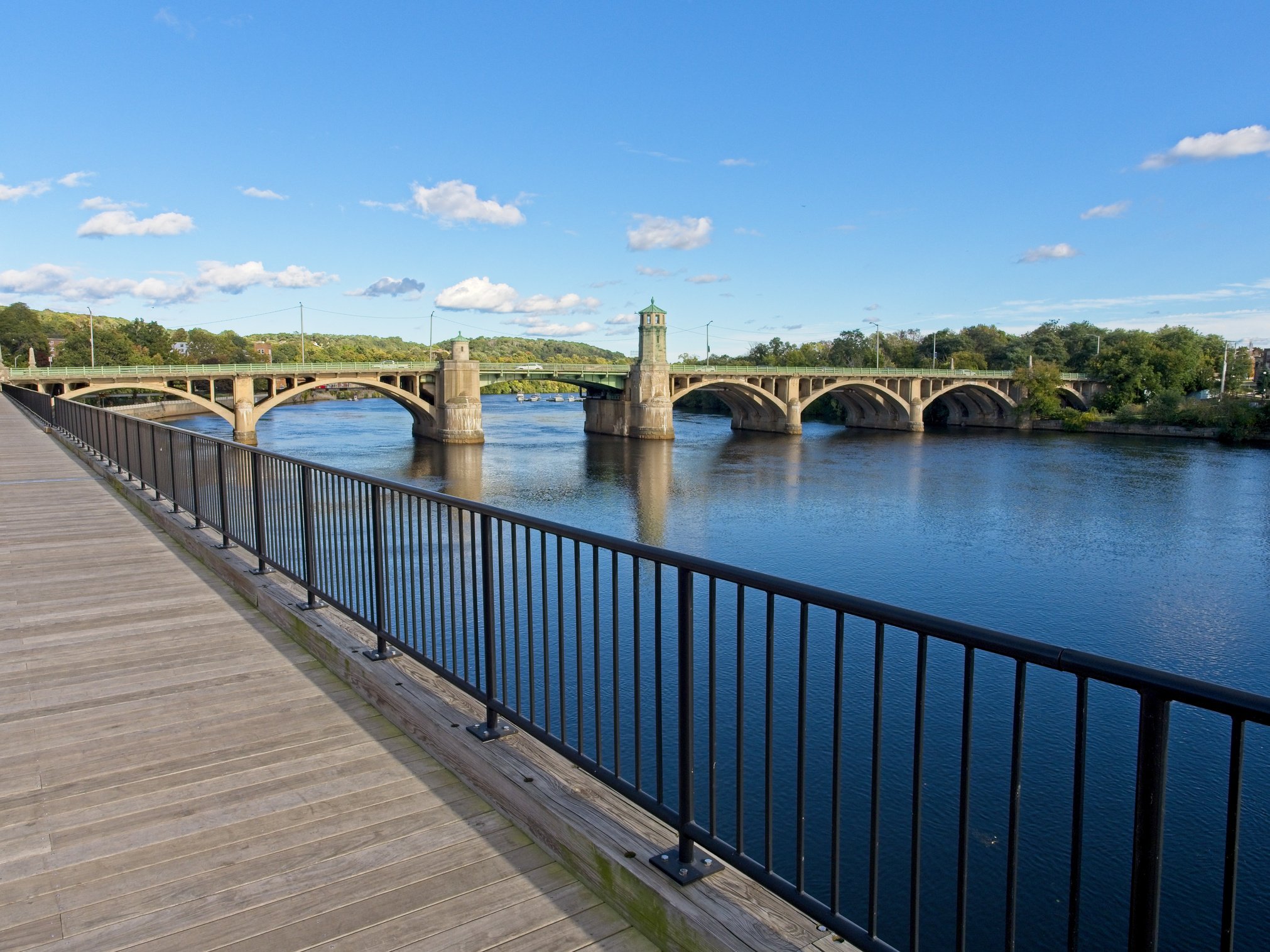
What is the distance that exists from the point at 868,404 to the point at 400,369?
4155 cm

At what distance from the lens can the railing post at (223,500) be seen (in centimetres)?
695

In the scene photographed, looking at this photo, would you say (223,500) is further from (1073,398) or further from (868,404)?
(1073,398)

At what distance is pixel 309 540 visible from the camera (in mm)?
5133

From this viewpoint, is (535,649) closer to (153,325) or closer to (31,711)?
(31,711)

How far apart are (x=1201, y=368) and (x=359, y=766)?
276 ft

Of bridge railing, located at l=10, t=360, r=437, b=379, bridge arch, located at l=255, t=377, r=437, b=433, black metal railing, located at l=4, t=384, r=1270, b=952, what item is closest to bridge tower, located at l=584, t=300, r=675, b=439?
bridge arch, located at l=255, t=377, r=437, b=433

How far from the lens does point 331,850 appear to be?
9.43 ft

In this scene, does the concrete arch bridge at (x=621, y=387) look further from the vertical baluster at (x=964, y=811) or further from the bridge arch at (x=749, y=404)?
the vertical baluster at (x=964, y=811)

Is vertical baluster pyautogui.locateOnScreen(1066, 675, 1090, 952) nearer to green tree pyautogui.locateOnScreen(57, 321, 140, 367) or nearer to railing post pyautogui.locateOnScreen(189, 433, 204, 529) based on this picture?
railing post pyautogui.locateOnScreen(189, 433, 204, 529)

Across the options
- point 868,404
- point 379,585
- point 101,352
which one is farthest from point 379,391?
point 379,585

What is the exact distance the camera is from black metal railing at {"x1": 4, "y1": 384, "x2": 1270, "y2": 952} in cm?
184

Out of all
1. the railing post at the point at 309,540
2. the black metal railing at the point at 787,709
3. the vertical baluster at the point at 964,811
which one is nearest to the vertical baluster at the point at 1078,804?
the black metal railing at the point at 787,709

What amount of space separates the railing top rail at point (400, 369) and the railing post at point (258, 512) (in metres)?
45.8

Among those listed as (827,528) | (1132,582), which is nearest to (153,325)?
(827,528)
